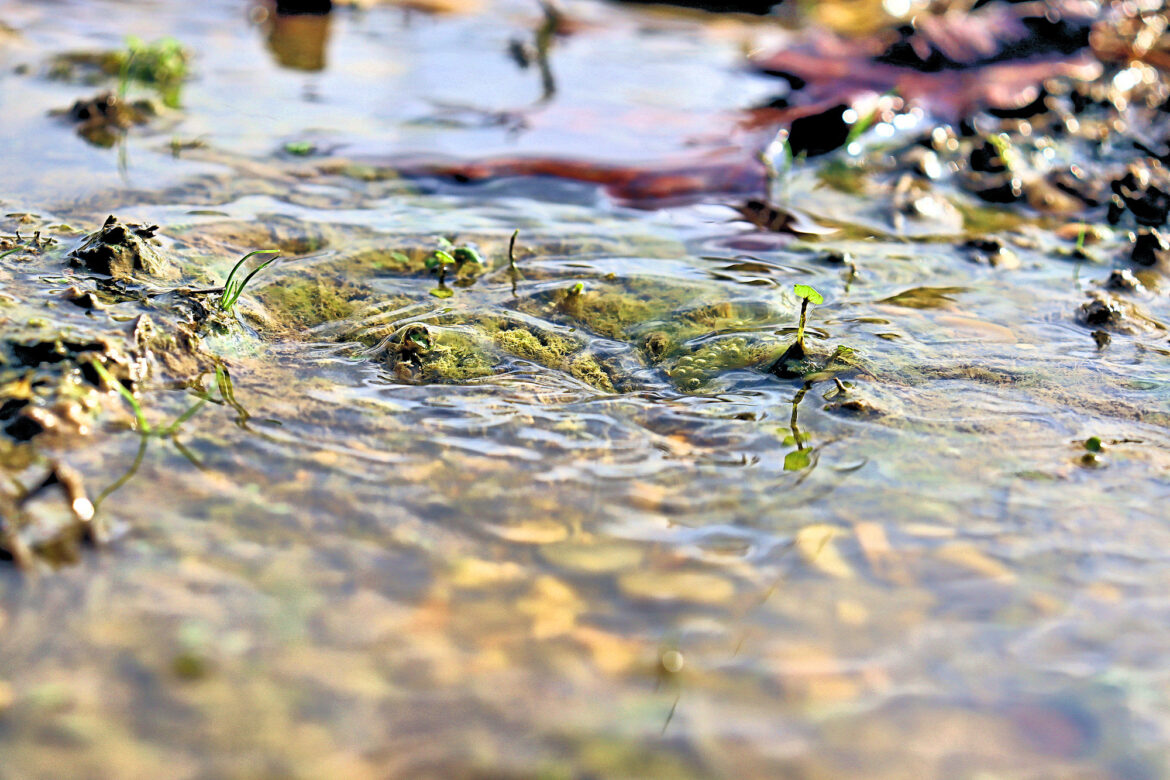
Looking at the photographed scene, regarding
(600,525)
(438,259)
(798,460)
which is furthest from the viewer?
(438,259)

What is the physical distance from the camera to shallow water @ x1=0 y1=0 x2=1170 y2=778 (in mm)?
1168

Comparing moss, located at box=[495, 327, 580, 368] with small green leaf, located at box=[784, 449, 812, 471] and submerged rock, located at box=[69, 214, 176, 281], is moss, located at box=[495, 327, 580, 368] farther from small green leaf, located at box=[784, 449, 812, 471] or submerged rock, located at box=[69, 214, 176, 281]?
submerged rock, located at box=[69, 214, 176, 281]

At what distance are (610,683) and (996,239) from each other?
2.04 m

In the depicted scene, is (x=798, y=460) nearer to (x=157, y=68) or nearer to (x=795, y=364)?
(x=795, y=364)

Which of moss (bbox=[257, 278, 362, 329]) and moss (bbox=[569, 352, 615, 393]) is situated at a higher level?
moss (bbox=[569, 352, 615, 393])

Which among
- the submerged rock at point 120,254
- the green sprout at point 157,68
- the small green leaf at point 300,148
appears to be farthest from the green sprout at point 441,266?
the green sprout at point 157,68

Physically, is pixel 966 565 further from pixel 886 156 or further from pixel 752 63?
pixel 752 63

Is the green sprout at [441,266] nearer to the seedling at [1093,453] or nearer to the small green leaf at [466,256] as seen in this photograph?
the small green leaf at [466,256]

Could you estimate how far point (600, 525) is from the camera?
1499 millimetres

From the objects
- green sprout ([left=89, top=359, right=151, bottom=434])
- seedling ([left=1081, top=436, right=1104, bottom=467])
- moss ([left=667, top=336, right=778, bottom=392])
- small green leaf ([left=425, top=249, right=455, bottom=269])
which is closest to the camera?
green sprout ([left=89, top=359, right=151, bottom=434])

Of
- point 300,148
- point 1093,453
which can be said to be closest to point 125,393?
point 300,148

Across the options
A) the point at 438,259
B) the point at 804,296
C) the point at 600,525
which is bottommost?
the point at 600,525

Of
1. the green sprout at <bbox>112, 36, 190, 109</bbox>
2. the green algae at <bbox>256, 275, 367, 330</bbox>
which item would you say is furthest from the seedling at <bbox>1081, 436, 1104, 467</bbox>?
the green sprout at <bbox>112, 36, 190, 109</bbox>

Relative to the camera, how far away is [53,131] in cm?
295
